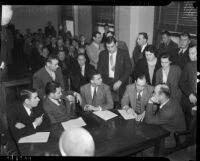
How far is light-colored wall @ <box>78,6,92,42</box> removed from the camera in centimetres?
242

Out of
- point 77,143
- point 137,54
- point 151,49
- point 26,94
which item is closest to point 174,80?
point 151,49

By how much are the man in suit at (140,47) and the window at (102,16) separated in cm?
34

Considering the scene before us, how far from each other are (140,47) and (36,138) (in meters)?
1.46

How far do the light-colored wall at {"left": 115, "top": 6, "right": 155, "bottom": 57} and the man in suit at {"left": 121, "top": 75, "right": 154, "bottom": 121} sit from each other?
1.30 ft

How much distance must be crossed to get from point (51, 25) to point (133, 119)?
132 centimetres

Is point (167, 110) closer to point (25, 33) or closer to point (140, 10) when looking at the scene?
point (140, 10)

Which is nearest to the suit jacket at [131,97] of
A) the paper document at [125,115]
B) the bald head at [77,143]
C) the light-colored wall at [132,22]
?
the paper document at [125,115]

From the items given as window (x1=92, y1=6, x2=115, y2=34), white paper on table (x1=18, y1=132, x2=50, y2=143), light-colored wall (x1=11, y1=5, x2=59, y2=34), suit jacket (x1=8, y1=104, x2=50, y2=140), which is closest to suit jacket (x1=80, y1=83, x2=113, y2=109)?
suit jacket (x1=8, y1=104, x2=50, y2=140)

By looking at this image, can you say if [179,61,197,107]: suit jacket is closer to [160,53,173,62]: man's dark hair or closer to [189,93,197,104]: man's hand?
[189,93,197,104]: man's hand

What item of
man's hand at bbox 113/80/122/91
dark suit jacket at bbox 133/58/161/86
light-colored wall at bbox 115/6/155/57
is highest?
light-colored wall at bbox 115/6/155/57

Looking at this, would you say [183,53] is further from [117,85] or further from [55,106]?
[55,106]

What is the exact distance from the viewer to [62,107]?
2.69 metres

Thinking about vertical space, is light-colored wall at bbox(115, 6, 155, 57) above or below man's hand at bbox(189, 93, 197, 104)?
above

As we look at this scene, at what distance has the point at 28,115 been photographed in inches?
100
